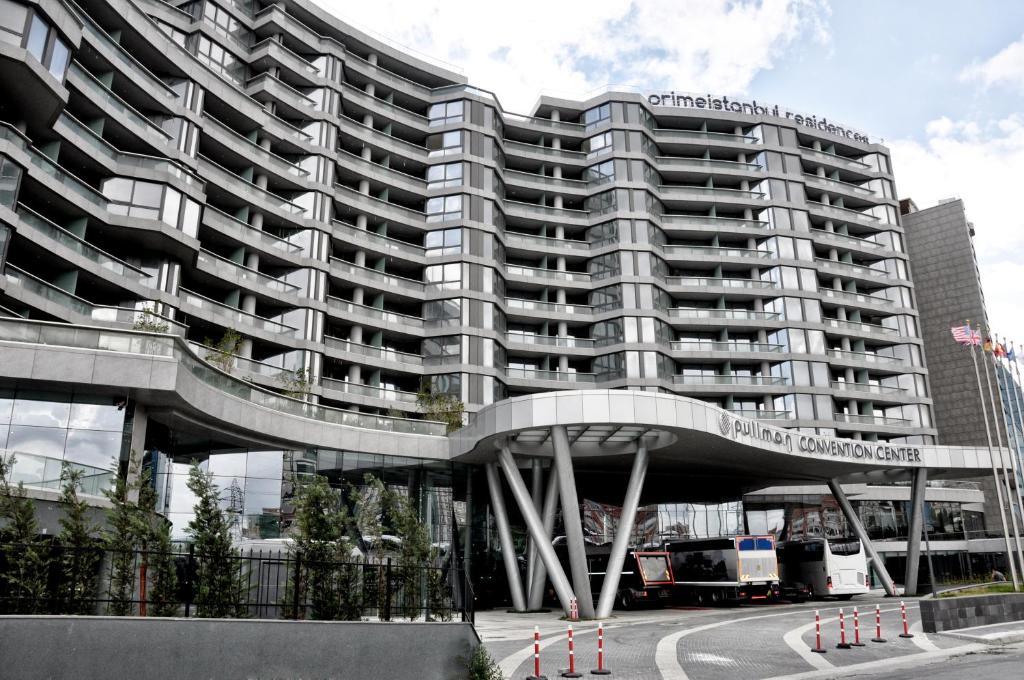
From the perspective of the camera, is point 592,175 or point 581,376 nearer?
point 581,376

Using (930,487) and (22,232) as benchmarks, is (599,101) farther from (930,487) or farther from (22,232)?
(22,232)

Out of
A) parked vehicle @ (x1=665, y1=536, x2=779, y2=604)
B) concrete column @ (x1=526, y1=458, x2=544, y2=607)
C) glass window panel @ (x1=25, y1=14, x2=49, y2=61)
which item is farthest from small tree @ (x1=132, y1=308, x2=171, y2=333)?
parked vehicle @ (x1=665, y1=536, x2=779, y2=604)

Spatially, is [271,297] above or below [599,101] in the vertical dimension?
below

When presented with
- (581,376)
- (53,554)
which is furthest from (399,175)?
(53,554)

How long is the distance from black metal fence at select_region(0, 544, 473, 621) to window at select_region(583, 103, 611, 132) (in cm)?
5815

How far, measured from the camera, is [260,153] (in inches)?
2004

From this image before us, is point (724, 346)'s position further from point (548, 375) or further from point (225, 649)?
point (225, 649)

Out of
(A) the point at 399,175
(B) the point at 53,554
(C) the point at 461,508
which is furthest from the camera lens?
(A) the point at 399,175

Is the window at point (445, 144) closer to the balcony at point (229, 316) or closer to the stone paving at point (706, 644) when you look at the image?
the balcony at point (229, 316)

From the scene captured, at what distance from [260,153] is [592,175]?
2957 cm

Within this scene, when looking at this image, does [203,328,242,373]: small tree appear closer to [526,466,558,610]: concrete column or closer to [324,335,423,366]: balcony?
[324,335,423,366]: balcony

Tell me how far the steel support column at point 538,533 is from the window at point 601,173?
40.1 meters

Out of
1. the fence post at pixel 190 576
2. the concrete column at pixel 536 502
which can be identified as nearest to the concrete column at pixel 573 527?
the concrete column at pixel 536 502

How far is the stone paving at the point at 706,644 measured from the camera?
1830 cm
